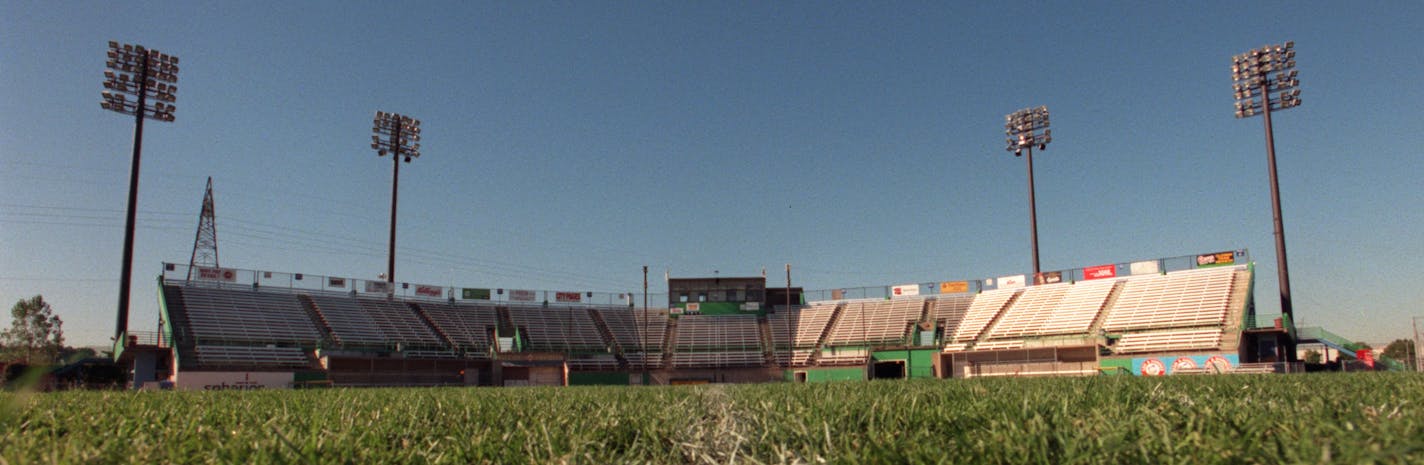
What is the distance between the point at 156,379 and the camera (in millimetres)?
40469

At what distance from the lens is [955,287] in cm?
5653

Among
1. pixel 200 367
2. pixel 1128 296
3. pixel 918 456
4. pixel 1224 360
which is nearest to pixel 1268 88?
pixel 1128 296

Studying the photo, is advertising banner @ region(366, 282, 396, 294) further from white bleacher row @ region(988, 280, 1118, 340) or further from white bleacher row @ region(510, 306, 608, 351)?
white bleacher row @ region(988, 280, 1118, 340)

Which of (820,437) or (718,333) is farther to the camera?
(718,333)

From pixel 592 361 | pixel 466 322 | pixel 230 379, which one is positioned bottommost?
pixel 230 379

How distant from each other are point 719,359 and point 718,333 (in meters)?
3.91

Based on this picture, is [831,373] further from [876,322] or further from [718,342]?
[718,342]

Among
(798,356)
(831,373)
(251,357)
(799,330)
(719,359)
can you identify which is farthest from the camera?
(799,330)

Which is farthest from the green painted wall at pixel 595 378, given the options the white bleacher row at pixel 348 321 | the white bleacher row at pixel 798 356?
the white bleacher row at pixel 348 321

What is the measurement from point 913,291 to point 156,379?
1822 inches

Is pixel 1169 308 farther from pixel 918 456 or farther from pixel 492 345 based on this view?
pixel 918 456

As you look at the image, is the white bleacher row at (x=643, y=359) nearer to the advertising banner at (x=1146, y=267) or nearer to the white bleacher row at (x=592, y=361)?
the white bleacher row at (x=592, y=361)

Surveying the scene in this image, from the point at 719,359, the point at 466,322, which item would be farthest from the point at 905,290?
the point at 466,322

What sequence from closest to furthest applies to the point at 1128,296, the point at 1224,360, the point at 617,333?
1. the point at 1224,360
2. the point at 1128,296
3. the point at 617,333
